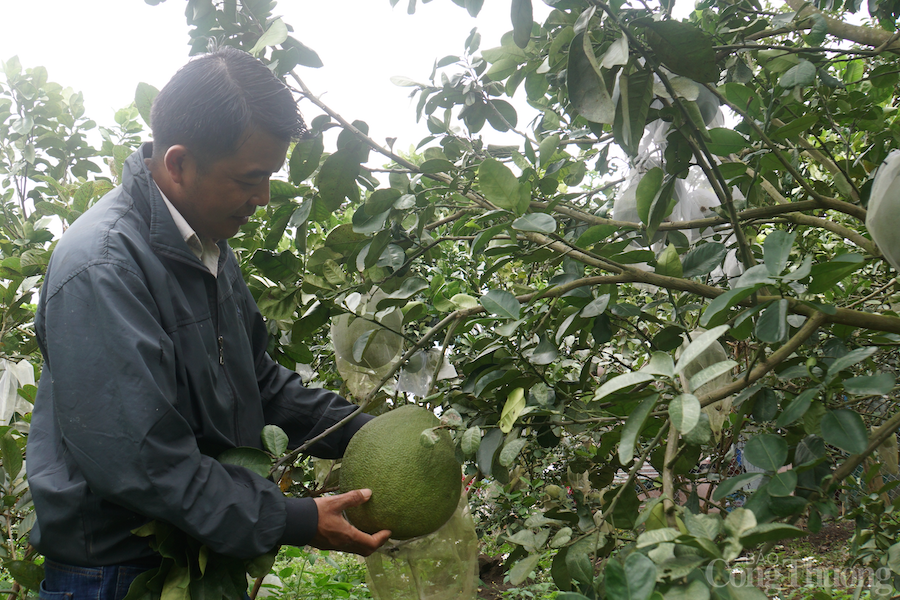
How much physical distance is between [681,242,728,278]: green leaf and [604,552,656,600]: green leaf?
0.57 meters

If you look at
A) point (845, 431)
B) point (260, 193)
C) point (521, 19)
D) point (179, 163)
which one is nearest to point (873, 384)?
point (845, 431)

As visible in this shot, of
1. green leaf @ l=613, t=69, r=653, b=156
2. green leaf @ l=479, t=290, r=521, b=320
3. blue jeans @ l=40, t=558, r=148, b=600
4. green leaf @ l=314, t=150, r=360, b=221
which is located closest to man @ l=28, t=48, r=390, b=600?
blue jeans @ l=40, t=558, r=148, b=600

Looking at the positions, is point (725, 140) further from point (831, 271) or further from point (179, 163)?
point (179, 163)

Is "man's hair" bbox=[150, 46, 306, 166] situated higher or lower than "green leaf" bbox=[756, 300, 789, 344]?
higher

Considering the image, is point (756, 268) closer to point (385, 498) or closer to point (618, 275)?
point (618, 275)

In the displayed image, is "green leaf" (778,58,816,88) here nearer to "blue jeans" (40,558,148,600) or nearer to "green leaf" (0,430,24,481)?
"blue jeans" (40,558,148,600)

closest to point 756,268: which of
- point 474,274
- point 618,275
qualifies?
point 618,275

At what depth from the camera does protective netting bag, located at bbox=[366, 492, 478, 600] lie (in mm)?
1515

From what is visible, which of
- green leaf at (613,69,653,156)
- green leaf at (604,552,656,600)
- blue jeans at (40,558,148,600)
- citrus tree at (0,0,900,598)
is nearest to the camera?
green leaf at (604,552,656,600)

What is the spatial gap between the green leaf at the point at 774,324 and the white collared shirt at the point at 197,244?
0.97m

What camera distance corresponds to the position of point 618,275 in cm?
103

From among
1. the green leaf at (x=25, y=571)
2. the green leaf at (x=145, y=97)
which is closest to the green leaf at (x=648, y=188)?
the green leaf at (x=145, y=97)

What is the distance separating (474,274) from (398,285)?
1.22 m

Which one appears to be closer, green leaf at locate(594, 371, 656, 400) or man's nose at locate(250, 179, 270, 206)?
green leaf at locate(594, 371, 656, 400)
